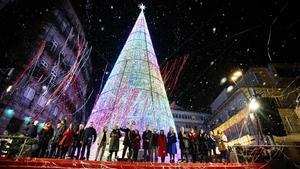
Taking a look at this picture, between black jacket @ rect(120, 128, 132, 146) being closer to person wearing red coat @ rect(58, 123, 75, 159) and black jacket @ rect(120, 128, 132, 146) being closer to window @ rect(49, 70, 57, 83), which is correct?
person wearing red coat @ rect(58, 123, 75, 159)

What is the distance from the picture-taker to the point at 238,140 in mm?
19516

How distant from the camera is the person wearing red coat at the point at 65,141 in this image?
22.2ft

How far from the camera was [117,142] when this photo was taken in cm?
700

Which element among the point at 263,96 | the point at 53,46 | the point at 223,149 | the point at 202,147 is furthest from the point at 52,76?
the point at 263,96

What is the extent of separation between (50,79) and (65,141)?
15.8m

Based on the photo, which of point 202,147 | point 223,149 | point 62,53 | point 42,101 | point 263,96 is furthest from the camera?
point 62,53

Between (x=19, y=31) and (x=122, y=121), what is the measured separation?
53.9ft

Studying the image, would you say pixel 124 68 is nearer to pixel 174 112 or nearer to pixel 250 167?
pixel 250 167

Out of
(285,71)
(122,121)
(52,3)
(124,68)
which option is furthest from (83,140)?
(285,71)

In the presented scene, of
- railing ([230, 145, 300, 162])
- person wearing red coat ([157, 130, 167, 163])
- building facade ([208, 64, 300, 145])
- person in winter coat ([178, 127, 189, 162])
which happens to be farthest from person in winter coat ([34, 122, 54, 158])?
building facade ([208, 64, 300, 145])

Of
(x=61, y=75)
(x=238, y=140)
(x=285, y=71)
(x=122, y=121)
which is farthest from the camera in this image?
(x=61, y=75)

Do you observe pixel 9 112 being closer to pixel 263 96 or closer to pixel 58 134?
pixel 58 134

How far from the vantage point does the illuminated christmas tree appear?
26.9 feet

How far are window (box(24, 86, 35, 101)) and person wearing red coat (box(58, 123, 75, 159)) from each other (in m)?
12.7
